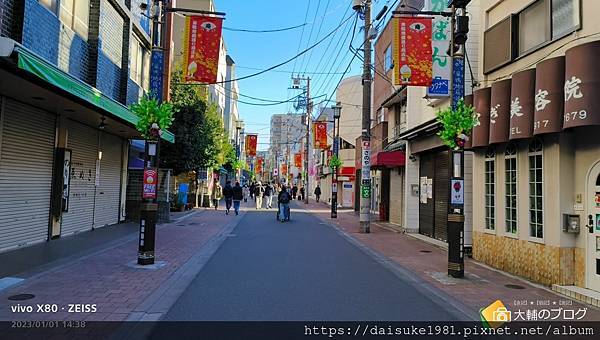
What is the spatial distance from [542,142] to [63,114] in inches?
474

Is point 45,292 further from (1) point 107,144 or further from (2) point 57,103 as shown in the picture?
(1) point 107,144

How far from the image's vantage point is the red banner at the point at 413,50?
11797 millimetres

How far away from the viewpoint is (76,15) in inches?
517

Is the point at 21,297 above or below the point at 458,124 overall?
below

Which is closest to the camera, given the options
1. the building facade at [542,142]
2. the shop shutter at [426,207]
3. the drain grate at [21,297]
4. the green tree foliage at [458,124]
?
the drain grate at [21,297]

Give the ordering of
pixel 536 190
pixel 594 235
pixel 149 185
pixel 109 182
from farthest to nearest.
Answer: pixel 109 182 < pixel 149 185 < pixel 536 190 < pixel 594 235

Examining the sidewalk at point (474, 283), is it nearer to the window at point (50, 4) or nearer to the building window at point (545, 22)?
the building window at point (545, 22)

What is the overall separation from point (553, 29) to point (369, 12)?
405 inches

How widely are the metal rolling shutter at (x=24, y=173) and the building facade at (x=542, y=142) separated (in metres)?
10.8

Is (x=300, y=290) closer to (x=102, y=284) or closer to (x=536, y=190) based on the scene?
(x=102, y=284)

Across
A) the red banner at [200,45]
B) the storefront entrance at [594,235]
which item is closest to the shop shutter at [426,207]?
the storefront entrance at [594,235]

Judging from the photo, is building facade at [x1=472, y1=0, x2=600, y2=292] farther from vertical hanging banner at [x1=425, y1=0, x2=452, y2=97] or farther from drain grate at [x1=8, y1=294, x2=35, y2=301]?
drain grate at [x1=8, y1=294, x2=35, y2=301]

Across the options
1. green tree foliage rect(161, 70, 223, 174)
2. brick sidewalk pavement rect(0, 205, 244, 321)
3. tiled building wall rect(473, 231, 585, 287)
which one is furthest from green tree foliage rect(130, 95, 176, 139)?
green tree foliage rect(161, 70, 223, 174)

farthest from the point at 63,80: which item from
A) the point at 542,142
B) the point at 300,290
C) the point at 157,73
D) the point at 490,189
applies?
the point at 490,189
